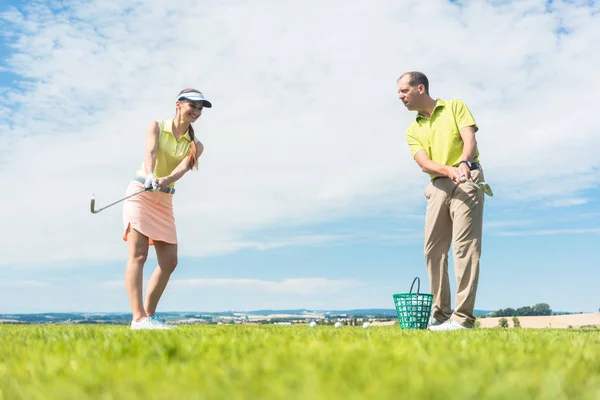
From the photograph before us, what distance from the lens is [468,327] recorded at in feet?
23.2

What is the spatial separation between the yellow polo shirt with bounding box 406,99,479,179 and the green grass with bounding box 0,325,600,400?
409 cm

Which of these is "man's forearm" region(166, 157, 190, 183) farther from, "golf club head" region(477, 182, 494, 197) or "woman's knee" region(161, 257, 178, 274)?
"golf club head" region(477, 182, 494, 197)

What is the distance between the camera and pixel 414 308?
701cm

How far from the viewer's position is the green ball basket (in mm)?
6953

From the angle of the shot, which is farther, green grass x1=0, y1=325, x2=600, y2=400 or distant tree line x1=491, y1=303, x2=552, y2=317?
distant tree line x1=491, y1=303, x2=552, y2=317

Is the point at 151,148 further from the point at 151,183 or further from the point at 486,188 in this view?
the point at 486,188

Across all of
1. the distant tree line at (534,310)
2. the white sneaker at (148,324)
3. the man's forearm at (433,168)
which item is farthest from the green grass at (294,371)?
the distant tree line at (534,310)

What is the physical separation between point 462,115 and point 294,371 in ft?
18.5

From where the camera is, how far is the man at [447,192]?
7133mm

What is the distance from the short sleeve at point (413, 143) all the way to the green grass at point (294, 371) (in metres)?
4.27

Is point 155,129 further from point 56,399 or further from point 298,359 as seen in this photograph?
point 56,399

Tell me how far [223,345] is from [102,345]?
73cm

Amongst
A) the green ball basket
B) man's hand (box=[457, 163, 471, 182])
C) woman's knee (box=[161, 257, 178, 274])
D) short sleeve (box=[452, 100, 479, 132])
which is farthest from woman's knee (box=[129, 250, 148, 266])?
short sleeve (box=[452, 100, 479, 132])

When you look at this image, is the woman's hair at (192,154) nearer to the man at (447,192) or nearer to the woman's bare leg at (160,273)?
the woman's bare leg at (160,273)
